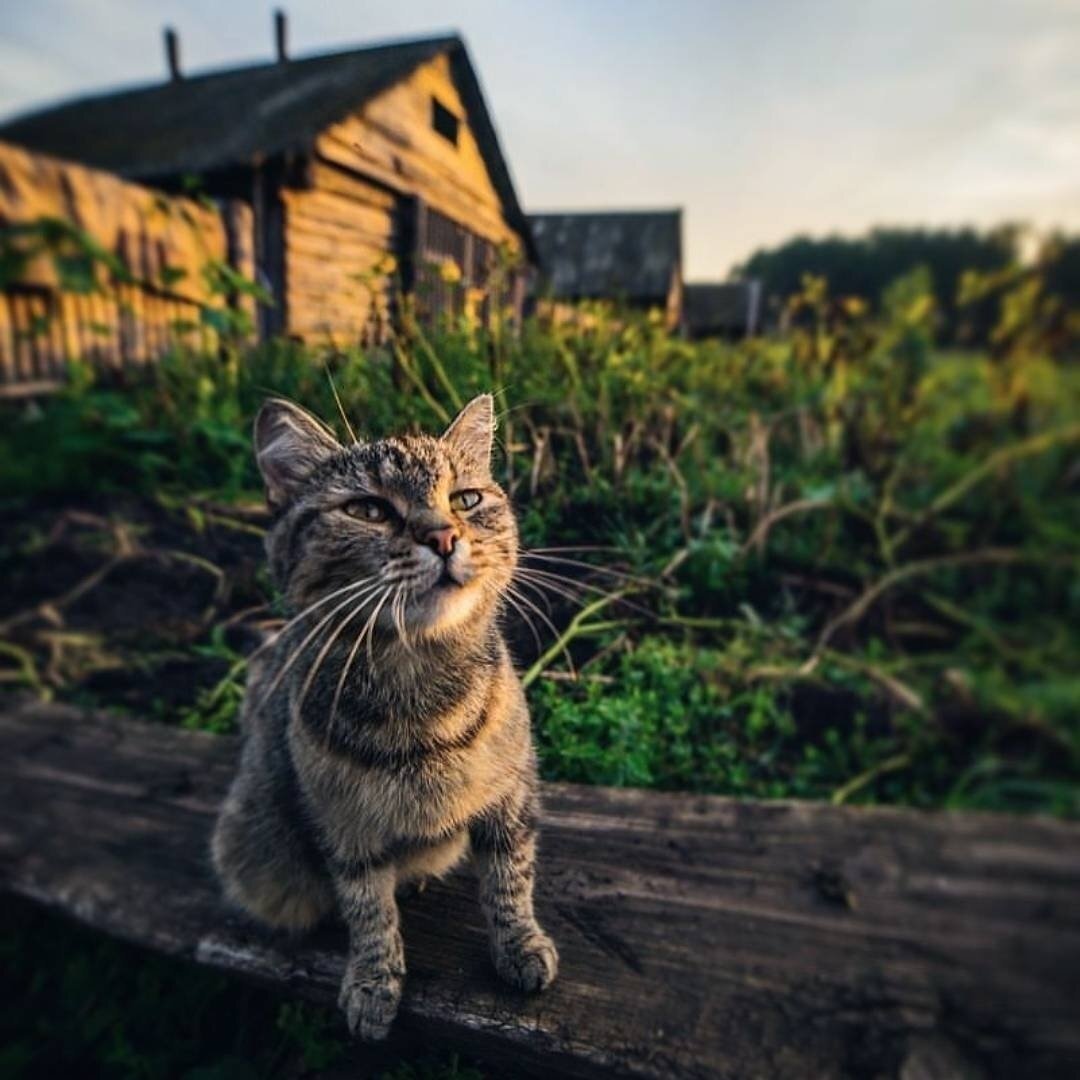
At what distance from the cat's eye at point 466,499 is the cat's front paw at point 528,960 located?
753mm

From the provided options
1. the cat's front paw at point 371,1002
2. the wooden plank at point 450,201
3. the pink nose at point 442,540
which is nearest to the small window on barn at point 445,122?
the wooden plank at point 450,201

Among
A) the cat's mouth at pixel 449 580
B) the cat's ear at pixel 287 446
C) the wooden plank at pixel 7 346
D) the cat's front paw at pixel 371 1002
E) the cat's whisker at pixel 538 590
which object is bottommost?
the cat's front paw at pixel 371 1002

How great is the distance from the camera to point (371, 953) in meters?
1.17

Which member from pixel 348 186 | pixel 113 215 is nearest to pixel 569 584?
pixel 348 186

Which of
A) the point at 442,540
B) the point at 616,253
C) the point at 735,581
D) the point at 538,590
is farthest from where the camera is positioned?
the point at 616,253

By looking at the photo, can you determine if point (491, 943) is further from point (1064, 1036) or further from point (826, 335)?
point (826, 335)

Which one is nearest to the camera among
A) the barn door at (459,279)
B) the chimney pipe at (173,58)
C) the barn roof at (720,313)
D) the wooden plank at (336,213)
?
the barn door at (459,279)

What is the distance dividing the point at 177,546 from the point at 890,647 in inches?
113

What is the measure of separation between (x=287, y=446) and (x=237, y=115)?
8.25 m

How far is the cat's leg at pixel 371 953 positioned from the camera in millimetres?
1104

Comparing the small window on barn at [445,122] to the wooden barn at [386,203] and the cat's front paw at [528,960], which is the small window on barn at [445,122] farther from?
the cat's front paw at [528,960]

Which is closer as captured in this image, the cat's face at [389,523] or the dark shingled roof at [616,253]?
the cat's face at [389,523]

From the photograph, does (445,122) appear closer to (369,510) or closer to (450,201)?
(450,201)

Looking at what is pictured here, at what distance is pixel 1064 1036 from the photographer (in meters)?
0.65
